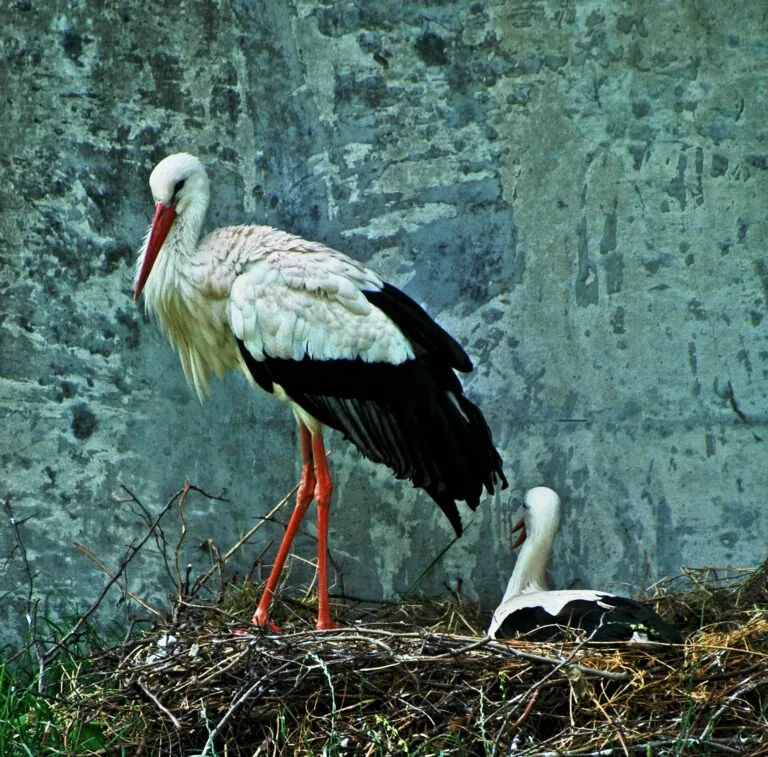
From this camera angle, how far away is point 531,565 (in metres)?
5.61

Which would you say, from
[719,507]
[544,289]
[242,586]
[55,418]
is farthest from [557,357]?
[55,418]

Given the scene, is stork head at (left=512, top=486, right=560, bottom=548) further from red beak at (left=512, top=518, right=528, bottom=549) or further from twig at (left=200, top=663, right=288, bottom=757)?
twig at (left=200, top=663, right=288, bottom=757)

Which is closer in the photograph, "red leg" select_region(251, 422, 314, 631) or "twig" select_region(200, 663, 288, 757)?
"twig" select_region(200, 663, 288, 757)

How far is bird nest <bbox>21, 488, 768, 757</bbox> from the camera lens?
433 cm

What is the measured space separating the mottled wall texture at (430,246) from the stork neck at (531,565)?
25 cm

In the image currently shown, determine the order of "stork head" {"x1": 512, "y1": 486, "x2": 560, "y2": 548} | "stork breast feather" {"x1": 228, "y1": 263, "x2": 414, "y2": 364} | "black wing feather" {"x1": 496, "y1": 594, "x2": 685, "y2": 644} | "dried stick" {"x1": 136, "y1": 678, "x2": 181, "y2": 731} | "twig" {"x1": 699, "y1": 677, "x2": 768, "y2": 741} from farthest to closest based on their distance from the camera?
"stork head" {"x1": 512, "y1": 486, "x2": 560, "y2": 548} < "stork breast feather" {"x1": 228, "y1": 263, "x2": 414, "y2": 364} < "black wing feather" {"x1": 496, "y1": 594, "x2": 685, "y2": 644} < "dried stick" {"x1": 136, "y1": 678, "x2": 181, "y2": 731} < "twig" {"x1": 699, "y1": 677, "x2": 768, "y2": 741}

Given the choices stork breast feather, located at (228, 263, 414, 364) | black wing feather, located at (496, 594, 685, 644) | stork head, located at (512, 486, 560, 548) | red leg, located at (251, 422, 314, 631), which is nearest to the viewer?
black wing feather, located at (496, 594, 685, 644)

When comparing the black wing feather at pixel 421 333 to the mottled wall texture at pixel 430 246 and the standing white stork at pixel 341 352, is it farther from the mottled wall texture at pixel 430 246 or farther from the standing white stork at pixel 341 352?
the mottled wall texture at pixel 430 246

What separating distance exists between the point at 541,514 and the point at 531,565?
18 cm

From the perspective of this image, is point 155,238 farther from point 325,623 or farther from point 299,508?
point 325,623

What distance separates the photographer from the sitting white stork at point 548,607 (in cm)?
479

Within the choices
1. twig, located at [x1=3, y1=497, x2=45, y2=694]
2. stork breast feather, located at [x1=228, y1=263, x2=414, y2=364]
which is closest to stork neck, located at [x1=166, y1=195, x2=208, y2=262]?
stork breast feather, located at [x1=228, y1=263, x2=414, y2=364]

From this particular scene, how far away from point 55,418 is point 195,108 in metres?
1.28

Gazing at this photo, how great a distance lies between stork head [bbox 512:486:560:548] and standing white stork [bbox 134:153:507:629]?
0.84 feet
